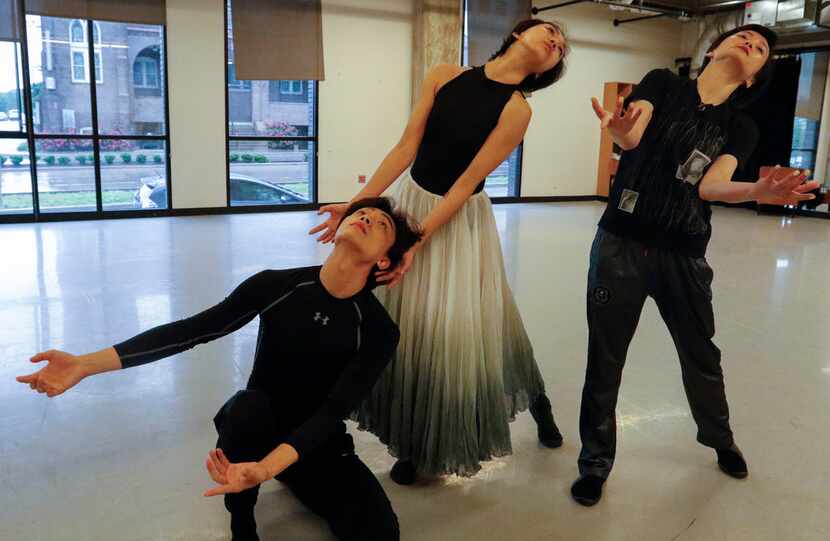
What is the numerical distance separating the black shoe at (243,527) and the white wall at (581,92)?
9.72 metres

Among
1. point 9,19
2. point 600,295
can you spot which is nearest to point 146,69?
point 9,19

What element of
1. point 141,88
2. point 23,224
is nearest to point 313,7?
point 141,88

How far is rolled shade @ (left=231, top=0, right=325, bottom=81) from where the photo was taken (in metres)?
8.30

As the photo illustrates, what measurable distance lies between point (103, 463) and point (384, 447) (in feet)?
3.17

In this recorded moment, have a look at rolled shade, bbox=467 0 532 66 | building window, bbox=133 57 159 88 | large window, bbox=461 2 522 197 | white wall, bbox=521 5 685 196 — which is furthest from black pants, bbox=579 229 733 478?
white wall, bbox=521 5 685 196

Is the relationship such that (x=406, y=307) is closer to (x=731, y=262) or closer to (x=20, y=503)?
(x=20, y=503)

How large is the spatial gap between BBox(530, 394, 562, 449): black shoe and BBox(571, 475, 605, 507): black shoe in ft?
1.08

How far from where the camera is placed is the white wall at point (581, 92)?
1098 centimetres

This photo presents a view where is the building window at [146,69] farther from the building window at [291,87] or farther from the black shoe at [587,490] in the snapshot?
the black shoe at [587,490]

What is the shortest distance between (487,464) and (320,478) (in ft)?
2.41

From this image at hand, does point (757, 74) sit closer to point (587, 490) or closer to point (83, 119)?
point (587, 490)

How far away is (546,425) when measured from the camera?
259 cm

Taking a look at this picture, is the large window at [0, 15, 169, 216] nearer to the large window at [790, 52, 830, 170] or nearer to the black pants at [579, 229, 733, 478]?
the black pants at [579, 229, 733, 478]

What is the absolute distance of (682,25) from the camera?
12.0 metres
